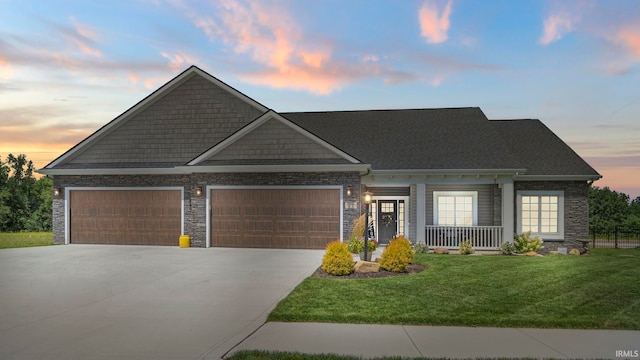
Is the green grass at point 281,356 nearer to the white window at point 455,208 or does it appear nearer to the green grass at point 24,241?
the white window at point 455,208

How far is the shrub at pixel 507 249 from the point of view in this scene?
61.5 ft

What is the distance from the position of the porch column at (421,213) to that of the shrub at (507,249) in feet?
9.54

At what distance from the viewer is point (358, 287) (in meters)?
10.7

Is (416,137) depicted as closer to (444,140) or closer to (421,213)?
(444,140)

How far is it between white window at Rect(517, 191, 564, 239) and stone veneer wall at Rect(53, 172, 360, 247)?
748 centimetres

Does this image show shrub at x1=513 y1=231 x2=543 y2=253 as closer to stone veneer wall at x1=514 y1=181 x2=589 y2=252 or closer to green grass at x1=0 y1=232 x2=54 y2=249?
stone veneer wall at x1=514 y1=181 x2=589 y2=252

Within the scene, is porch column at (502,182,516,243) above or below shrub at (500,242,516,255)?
above

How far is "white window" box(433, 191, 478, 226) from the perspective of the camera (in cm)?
2130

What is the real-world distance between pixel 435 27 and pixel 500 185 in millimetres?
7305

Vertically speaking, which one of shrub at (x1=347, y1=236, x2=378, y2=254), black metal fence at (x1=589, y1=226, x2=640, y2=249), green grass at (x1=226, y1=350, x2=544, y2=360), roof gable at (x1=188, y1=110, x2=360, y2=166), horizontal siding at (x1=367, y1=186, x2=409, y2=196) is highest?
roof gable at (x1=188, y1=110, x2=360, y2=166)

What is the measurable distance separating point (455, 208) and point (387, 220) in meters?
2.94

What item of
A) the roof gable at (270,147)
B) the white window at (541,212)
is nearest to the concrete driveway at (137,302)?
the roof gable at (270,147)

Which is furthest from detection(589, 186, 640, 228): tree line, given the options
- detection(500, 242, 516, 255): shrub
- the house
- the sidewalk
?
the sidewalk

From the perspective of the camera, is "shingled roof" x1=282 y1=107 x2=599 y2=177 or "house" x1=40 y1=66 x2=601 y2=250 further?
"shingled roof" x1=282 y1=107 x2=599 y2=177
